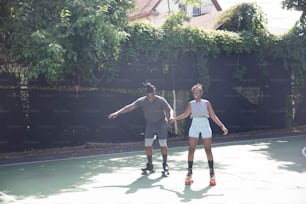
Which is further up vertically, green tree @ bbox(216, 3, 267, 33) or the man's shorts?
green tree @ bbox(216, 3, 267, 33)

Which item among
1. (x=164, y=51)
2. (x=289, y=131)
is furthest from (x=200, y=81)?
(x=289, y=131)

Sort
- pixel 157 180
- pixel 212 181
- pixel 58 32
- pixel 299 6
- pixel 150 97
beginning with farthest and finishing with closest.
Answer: pixel 299 6, pixel 58 32, pixel 150 97, pixel 157 180, pixel 212 181

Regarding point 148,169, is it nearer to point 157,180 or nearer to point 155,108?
point 157,180

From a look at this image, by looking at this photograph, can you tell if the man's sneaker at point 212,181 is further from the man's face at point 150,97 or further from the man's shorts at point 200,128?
the man's face at point 150,97

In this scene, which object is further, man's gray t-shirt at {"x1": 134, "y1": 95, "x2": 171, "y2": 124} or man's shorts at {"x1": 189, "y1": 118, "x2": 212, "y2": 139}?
man's gray t-shirt at {"x1": 134, "y1": 95, "x2": 171, "y2": 124}

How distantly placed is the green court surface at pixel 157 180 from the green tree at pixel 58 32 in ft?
Answer: 8.76

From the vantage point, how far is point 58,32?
10.7 m

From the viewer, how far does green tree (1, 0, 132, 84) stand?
34.4 feet

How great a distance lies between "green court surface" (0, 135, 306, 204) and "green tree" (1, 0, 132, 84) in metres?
2.67

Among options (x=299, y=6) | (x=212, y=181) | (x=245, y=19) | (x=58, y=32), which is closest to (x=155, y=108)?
(x=212, y=181)

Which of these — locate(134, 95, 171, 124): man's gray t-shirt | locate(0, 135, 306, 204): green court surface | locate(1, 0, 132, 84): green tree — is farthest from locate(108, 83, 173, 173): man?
locate(1, 0, 132, 84): green tree

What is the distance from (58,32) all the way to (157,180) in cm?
472

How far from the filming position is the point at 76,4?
10625mm

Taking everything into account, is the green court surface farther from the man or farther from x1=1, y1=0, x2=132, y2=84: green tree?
x1=1, y1=0, x2=132, y2=84: green tree
